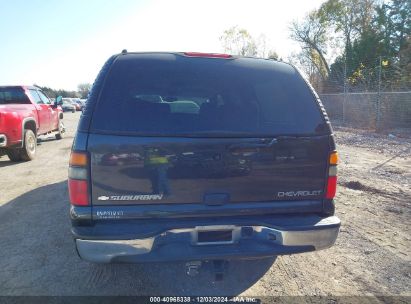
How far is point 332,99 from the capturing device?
62.7 ft

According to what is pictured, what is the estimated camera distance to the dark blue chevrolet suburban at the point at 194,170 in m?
2.43

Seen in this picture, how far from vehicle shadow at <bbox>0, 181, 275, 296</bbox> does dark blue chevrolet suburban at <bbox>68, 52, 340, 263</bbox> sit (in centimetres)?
70

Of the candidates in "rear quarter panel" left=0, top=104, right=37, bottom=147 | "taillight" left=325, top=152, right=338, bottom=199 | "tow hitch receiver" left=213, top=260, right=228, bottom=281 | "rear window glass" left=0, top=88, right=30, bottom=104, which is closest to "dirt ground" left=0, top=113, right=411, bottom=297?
"tow hitch receiver" left=213, top=260, right=228, bottom=281

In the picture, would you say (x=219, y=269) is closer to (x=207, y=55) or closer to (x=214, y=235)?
(x=214, y=235)

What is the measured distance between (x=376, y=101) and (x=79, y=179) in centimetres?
1420

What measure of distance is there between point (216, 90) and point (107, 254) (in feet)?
5.18

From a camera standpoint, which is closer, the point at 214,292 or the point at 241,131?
the point at 241,131

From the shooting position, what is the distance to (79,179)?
2.45 metres

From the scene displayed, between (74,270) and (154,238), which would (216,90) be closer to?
(154,238)

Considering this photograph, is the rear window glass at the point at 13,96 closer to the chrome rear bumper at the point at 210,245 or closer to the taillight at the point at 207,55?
the taillight at the point at 207,55

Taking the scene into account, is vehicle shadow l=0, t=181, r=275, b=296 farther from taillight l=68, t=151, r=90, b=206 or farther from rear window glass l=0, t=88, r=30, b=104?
rear window glass l=0, t=88, r=30, b=104

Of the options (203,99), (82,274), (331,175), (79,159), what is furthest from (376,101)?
(79,159)

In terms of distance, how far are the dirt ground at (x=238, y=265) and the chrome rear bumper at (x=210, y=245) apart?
62 cm

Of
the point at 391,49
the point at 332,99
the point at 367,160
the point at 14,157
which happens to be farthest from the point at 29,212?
the point at 391,49
